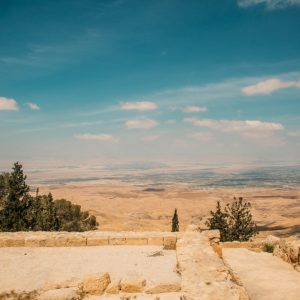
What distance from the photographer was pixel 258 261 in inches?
602

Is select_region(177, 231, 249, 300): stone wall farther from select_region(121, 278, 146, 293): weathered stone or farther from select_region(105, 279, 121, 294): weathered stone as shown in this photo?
select_region(105, 279, 121, 294): weathered stone

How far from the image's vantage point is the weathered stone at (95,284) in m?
9.01

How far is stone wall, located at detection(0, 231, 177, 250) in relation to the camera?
49.8 ft

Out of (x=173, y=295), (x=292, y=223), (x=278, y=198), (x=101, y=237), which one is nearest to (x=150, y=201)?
(x=278, y=198)

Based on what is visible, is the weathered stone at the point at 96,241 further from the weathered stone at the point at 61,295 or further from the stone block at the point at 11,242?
the weathered stone at the point at 61,295

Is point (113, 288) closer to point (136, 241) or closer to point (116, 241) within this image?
point (116, 241)

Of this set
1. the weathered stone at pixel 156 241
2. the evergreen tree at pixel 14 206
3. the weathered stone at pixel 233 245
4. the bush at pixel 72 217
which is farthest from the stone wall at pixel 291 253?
the bush at pixel 72 217

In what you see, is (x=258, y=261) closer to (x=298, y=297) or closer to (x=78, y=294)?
(x=298, y=297)

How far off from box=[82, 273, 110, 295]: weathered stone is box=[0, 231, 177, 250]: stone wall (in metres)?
6.49

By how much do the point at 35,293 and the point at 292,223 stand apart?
A: 187 ft

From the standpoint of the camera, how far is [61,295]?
26.4ft

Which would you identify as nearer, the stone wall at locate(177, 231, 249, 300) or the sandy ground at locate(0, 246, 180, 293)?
the stone wall at locate(177, 231, 249, 300)

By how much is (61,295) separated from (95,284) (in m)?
1.23

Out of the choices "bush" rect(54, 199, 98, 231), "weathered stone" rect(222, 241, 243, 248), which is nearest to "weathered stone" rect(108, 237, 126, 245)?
"weathered stone" rect(222, 241, 243, 248)
